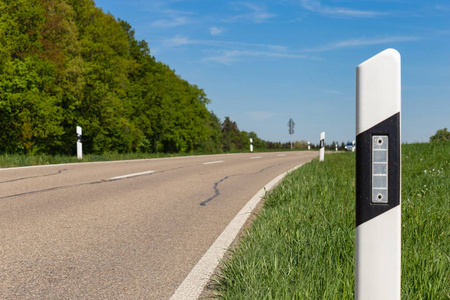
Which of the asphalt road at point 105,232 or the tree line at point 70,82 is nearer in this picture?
the asphalt road at point 105,232

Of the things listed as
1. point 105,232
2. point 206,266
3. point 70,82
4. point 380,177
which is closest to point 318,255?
point 206,266

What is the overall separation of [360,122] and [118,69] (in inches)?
1250

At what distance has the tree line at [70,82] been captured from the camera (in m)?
22.8

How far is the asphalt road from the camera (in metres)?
3.32

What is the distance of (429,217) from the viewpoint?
447 cm

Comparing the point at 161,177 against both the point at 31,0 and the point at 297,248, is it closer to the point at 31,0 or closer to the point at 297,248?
the point at 297,248

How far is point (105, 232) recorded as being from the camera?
4.95m

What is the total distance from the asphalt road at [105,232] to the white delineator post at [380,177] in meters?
1.81

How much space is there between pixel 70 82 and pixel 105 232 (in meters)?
24.4

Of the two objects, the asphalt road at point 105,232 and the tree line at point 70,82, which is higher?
the tree line at point 70,82

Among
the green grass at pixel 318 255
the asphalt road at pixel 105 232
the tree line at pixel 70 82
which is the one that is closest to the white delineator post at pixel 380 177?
the green grass at pixel 318 255

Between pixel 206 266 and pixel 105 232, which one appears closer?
pixel 206 266

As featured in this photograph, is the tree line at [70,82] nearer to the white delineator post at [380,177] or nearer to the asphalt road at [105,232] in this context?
the asphalt road at [105,232]

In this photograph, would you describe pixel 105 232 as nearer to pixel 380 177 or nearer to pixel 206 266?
pixel 206 266
